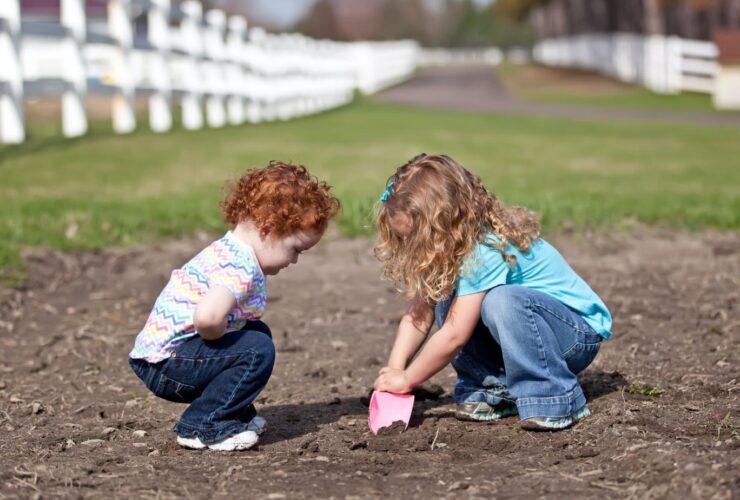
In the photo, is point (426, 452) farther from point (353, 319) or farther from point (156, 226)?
point (156, 226)

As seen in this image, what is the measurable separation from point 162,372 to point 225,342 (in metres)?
0.24

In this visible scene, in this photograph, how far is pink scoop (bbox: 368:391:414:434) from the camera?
3.97 meters

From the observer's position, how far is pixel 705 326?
535 cm

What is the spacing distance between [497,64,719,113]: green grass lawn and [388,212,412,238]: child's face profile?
18044mm

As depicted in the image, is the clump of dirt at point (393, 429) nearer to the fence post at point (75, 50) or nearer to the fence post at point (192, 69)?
the fence post at point (75, 50)

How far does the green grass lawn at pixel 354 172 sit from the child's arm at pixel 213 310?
8.69 ft

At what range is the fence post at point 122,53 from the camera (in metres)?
13.5

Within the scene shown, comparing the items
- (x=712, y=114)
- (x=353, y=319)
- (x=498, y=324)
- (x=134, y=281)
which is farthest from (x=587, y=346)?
(x=712, y=114)

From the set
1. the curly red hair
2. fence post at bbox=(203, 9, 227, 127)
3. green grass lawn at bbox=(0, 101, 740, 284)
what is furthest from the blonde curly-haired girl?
fence post at bbox=(203, 9, 227, 127)

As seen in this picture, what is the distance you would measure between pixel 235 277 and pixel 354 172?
687 centimetres

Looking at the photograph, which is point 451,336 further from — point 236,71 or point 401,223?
point 236,71

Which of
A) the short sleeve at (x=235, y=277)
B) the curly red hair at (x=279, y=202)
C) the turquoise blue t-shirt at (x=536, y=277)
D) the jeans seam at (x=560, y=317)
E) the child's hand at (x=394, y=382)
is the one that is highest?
the curly red hair at (x=279, y=202)

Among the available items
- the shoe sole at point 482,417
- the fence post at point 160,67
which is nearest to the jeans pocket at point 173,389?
the shoe sole at point 482,417

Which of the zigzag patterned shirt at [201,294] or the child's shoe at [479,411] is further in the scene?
the child's shoe at [479,411]
